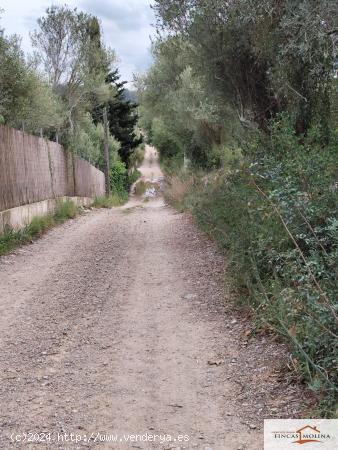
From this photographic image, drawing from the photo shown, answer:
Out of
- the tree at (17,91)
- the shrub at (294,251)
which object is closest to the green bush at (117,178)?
the tree at (17,91)

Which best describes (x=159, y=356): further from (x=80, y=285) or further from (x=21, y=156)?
(x=21, y=156)

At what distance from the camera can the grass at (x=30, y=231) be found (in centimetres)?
922

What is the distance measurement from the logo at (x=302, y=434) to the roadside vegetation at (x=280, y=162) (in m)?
0.14

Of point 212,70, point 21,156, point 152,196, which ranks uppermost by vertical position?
point 212,70

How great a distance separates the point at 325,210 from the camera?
183 inches

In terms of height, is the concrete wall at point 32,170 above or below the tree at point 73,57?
below

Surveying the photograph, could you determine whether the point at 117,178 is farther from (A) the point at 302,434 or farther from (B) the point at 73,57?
(A) the point at 302,434

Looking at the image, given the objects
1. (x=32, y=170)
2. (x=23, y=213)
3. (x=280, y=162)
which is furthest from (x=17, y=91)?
(x=280, y=162)

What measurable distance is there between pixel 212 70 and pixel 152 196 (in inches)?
1285

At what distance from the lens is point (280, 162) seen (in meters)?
5.47

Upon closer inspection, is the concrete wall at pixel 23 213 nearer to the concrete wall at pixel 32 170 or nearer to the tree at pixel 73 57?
the concrete wall at pixel 32 170

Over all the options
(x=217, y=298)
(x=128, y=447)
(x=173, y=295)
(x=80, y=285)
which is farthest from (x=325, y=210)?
(x=80, y=285)

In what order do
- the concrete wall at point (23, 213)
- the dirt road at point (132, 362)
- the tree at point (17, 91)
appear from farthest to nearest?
the tree at point (17, 91)
the concrete wall at point (23, 213)
the dirt road at point (132, 362)

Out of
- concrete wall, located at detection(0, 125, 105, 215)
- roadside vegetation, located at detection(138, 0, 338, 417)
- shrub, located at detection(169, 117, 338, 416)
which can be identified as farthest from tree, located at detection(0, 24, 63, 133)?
shrub, located at detection(169, 117, 338, 416)
